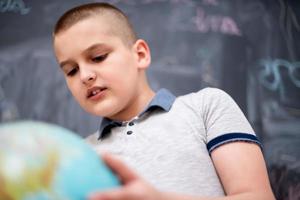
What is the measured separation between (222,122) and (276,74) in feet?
2.02

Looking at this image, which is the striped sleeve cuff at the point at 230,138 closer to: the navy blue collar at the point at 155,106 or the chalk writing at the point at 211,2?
the navy blue collar at the point at 155,106

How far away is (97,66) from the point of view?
80cm

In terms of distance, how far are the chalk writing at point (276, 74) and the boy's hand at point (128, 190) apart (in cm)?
94

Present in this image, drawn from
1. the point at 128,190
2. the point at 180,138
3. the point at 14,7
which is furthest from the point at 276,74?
the point at 128,190

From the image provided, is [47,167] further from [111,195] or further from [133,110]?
[133,110]

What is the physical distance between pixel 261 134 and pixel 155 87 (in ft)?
1.20

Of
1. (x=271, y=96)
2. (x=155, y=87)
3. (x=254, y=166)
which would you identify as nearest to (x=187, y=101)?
(x=254, y=166)

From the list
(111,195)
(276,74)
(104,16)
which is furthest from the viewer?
(276,74)

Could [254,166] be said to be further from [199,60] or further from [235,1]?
[235,1]

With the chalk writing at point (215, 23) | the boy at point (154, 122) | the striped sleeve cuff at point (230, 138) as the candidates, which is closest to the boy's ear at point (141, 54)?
the boy at point (154, 122)

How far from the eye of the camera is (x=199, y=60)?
1.33m

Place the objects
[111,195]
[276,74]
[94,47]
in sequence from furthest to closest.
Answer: [276,74] → [94,47] → [111,195]

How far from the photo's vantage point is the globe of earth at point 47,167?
43cm

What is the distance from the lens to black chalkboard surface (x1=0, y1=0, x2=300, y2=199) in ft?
4.18
